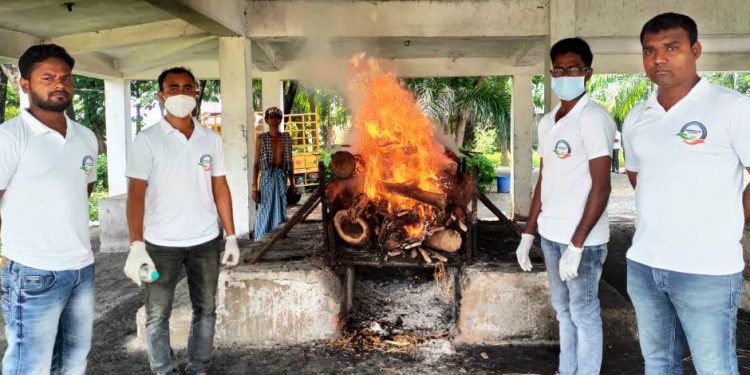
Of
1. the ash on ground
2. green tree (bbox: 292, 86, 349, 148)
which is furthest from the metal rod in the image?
green tree (bbox: 292, 86, 349, 148)

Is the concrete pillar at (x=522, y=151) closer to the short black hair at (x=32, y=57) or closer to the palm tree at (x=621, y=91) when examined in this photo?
the short black hair at (x=32, y=57)

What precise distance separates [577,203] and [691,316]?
0.96m

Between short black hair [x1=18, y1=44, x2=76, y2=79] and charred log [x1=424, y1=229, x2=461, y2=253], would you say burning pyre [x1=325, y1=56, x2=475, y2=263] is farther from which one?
short black hair [x1=18, y1=44, x2=76, y2=79]

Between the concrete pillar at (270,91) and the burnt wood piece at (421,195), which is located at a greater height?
the concrete pillar at (270,91)

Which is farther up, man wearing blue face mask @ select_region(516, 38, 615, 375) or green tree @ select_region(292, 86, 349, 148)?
green tree @ select_region(292, 86, 349, 148)

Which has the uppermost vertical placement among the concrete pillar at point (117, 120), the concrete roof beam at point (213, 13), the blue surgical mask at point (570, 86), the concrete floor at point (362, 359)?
the concrete roof beam at point (213, 13)

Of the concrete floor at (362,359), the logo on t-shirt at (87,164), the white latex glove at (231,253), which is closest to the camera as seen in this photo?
the logo on t-shirt at (87,164)

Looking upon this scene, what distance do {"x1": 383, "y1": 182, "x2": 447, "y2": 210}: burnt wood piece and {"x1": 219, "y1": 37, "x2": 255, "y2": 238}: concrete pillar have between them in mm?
3935

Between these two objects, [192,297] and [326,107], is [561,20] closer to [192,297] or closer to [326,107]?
[192,297]

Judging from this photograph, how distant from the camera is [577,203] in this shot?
10.2 feet

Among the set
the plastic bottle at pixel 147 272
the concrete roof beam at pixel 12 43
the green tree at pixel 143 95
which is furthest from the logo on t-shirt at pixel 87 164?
the green tree at pixel 143 95

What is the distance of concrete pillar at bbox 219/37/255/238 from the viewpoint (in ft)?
26.0

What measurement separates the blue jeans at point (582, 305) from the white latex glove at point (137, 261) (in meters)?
2.48

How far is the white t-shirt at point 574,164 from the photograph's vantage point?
3.01m
